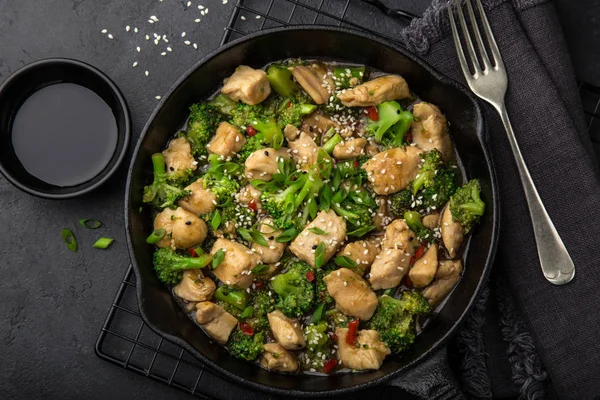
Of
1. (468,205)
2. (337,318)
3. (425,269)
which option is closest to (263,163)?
(337,318)

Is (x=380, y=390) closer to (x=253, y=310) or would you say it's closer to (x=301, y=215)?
(x=253, y=310)

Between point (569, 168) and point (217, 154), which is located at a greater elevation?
point (569, 168)

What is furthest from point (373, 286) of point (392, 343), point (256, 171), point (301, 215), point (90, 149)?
point (90, 149)

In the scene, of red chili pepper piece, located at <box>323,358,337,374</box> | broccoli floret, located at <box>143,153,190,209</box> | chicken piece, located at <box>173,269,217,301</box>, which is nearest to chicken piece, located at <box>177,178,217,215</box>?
broccoli floret, located at <box>143,153,190,209</box>

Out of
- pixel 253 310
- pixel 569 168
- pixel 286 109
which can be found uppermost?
pixel 569 168

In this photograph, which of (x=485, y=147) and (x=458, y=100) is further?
(x=458, y=100)

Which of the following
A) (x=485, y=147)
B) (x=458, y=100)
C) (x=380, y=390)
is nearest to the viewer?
(x=485, y=147)

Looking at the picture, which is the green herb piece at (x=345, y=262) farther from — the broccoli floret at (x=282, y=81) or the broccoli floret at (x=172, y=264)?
the broccoli floret at (x=282, y=81)
